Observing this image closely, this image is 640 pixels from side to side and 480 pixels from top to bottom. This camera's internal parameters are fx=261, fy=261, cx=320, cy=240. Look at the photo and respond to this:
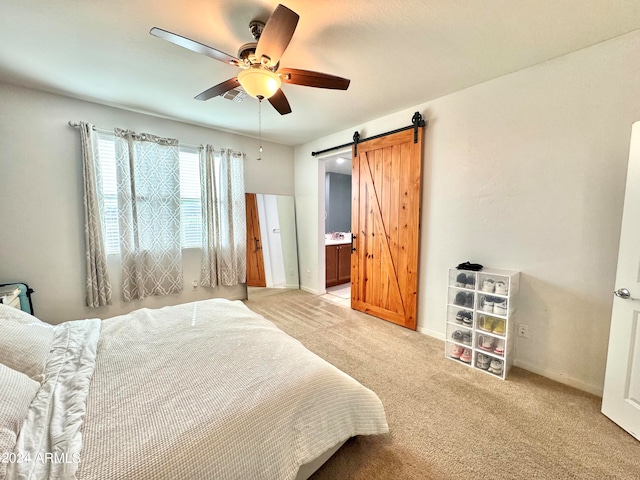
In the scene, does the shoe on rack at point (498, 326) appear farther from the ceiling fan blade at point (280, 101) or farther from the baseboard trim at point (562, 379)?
the ceiling fan blade at point (280, 101)

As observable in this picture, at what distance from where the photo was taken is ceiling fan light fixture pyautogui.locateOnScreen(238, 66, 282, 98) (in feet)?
5.29

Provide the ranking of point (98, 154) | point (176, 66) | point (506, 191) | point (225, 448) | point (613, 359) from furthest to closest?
point (98, 154) → point (506, 191) → point (176, 66) → point (613, 359) → point (225, 448)

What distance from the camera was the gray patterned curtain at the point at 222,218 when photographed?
11.9 feet

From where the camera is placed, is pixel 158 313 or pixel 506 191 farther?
pixel 506 191

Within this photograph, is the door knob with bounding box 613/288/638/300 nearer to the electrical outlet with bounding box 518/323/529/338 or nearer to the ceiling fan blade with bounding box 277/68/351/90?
the electrical outlet with bounding box 518/323/529/338

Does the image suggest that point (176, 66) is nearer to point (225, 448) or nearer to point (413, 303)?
point (225, 448)

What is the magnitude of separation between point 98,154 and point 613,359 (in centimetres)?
482

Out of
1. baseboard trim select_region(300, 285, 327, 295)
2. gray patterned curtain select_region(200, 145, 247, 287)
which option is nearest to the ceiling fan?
gray patterned curtain select_region(200, 145, 247, 287)

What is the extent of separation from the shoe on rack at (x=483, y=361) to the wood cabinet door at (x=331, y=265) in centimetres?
298

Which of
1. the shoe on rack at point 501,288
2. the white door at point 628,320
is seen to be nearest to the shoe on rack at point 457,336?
the shoe on rack at point 501,288

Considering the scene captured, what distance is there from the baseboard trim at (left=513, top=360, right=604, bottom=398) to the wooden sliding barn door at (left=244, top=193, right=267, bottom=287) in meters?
3.39

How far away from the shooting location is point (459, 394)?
1.95 m

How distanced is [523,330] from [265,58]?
290 cm

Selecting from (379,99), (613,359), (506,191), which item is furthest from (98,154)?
(613,359)
